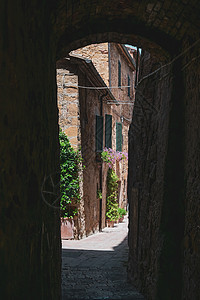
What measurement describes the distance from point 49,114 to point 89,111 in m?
8.20

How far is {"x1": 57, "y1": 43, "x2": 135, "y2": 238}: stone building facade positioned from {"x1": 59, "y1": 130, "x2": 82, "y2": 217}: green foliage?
0.33m

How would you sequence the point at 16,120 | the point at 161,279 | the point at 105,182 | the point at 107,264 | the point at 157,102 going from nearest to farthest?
1. the point at 16,120
2. the point at 161,279
3. the point at 157,102
4. the point at 107,264
5. the point at 105,182

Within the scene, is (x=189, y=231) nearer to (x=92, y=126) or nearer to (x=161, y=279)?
(x=161, y=279)

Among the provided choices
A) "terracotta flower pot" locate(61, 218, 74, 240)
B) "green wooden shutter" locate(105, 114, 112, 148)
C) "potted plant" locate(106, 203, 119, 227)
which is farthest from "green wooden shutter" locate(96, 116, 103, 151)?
"terracotta flower pot" locate(61, 218, 74, 240)

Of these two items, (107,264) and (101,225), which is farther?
(101,225)

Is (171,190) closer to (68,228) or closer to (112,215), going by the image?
(68,228)

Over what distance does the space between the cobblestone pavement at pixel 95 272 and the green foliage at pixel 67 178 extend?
92 centimetres

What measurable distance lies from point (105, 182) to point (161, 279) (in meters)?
10.5

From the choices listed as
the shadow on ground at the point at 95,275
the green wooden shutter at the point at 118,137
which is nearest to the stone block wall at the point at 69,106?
the shadow on ground at the point at 95,275

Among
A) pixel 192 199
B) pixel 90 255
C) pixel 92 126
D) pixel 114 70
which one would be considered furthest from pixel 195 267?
pixel 114 70

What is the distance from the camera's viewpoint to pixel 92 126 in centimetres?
1159

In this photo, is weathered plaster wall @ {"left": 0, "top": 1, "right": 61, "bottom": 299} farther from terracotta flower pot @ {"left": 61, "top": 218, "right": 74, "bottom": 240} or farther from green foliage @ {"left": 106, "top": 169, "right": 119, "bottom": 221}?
green foliage @ {"left": 106, "top": 169, "right": 119, "bottom": 221}

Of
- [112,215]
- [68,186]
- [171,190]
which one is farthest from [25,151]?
[112,215]

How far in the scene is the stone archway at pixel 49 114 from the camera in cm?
188
